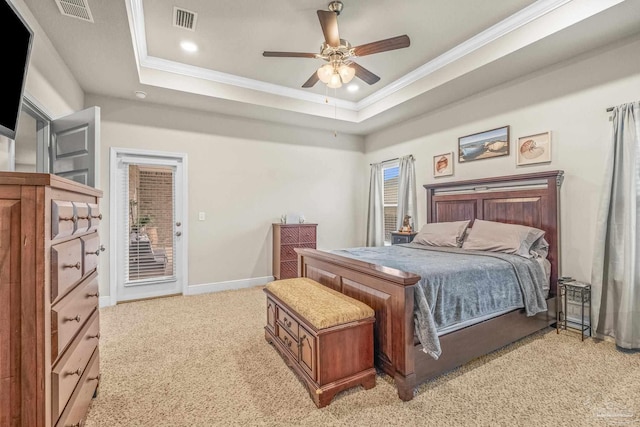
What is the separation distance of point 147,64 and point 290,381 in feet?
12.7

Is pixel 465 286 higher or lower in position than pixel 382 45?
lower

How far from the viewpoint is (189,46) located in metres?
3.35

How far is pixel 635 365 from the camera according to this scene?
2.31m

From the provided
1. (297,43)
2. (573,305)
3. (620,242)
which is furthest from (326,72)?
(573,305)

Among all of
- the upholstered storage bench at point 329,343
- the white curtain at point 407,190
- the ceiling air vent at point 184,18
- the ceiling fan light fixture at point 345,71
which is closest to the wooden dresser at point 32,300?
the upholstered storage bench at point 329,343

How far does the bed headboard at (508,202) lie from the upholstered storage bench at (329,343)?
238 centimetres

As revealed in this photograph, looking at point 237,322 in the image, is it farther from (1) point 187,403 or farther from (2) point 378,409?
(2) point 378,409

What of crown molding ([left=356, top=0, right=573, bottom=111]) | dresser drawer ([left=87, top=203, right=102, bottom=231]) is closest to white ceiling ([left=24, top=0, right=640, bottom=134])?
crown molding ([left=356, top=0, right=573, bottom=111])

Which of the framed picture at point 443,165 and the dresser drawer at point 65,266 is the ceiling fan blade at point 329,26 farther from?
the framed picture at point 443,165

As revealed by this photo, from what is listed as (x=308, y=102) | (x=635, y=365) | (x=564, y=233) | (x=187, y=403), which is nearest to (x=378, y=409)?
(x=187, y=403)

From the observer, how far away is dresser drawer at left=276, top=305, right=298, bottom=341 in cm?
217

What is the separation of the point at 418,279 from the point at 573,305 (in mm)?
2327

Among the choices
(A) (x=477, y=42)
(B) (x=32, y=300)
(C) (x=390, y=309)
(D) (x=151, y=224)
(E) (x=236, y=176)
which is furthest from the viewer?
(E) (x=236, y=176)

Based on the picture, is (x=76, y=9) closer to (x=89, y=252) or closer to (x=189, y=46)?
(x=189, y=46)
